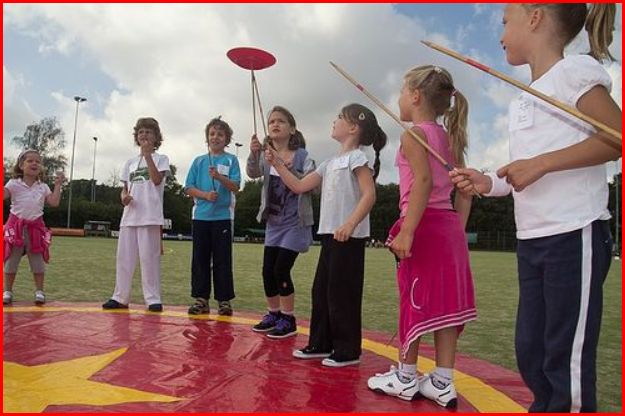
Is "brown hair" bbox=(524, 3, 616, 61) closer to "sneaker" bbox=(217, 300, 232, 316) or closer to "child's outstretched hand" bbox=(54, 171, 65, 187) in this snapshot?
"sneaker" bbox=(217, 300, 232, 316)

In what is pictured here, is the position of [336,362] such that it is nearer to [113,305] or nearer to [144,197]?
[113,305]

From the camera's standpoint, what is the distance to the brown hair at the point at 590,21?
190cm

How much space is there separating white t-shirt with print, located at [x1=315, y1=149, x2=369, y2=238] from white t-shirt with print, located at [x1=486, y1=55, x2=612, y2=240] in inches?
57.9

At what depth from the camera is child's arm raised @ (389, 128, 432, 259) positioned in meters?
2.56

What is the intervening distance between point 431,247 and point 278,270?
5.35 feet

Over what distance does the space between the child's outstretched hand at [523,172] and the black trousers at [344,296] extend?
5.29 ft

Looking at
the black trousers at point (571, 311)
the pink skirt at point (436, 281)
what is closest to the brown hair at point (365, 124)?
the pink skirt at point (436, 281)

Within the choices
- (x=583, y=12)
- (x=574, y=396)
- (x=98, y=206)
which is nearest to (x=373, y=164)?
(x=583, y=12)

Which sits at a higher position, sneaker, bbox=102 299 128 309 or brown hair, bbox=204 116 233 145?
brown hair, bbox=204 116 233 145

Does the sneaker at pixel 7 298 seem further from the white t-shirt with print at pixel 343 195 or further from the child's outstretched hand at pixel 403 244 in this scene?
the child's outstretched hand at pixel 403 244

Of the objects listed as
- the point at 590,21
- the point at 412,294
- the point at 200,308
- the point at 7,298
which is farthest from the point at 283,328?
the point at 590,21

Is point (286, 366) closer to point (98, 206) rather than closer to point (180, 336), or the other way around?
point (180, 336)

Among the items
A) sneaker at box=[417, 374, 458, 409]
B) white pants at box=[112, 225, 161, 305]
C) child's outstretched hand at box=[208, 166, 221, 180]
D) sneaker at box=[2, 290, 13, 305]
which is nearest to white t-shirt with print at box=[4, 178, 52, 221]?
sneaker at box=[2, 290, 13, 305]

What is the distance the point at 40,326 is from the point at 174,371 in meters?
1.53
